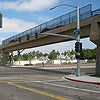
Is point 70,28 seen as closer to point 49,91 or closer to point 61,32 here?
point 61,32

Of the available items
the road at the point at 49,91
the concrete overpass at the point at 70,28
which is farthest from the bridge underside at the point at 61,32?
the road at the point at 49,91

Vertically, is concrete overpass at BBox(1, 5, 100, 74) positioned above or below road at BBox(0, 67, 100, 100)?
above

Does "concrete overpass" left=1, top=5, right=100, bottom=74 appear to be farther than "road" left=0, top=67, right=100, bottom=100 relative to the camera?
Yes

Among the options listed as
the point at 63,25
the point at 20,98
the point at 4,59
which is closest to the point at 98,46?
the point at 63,25

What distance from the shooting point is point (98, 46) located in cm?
3503

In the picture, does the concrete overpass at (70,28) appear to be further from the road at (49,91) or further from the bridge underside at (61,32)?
the road at (49,91)

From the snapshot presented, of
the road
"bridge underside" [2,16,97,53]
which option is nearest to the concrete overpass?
"bridge underside" [2,16,97,53]

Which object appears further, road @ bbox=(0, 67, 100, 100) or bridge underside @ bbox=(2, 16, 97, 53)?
bridge underside @ bbox=(2, 16, 97, 53)

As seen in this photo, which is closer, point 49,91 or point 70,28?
point 49,91

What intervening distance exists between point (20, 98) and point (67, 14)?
3152 cm

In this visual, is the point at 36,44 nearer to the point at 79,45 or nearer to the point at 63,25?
the point at 63,25

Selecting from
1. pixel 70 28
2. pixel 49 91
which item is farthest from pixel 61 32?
pixel 49 91

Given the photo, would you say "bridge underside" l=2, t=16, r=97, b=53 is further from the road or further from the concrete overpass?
the road

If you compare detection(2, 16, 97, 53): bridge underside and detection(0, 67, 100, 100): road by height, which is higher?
detection(2, 16, 97, 53): bridge underside
